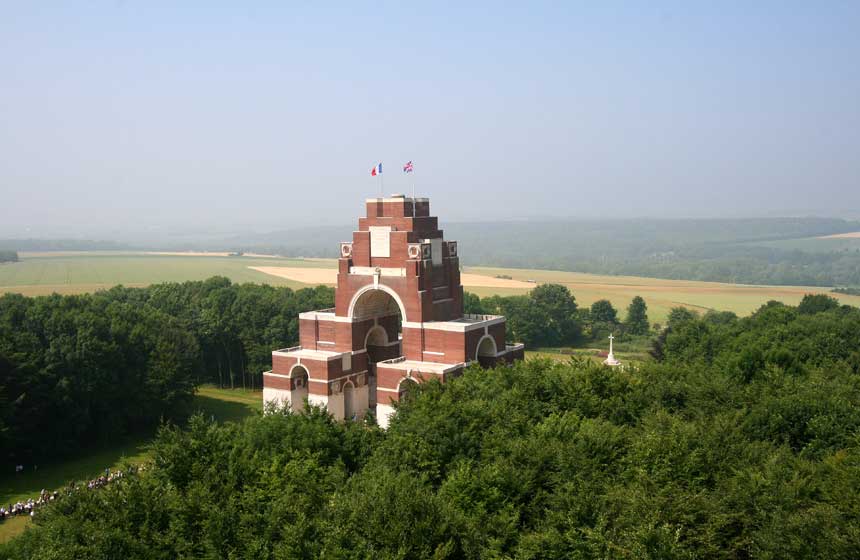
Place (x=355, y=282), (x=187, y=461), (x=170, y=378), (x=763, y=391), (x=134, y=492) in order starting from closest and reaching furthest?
(x=134, y=492) < (x=187, y=461) < (x=763, y=391) < (x=355, y=282) < (x=170, y=378)

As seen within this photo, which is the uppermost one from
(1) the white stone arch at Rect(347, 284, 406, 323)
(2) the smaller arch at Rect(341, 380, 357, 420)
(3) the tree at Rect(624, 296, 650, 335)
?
(1) the white stone arch at Rect(347, 284, 406, 323)

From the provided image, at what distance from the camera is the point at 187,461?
24750 millimetres

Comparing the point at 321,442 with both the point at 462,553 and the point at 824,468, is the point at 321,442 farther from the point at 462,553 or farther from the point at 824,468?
the point at 824,468

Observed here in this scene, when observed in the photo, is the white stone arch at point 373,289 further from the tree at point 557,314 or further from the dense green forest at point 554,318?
the tree at point 557,314

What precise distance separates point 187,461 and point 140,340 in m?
30.0

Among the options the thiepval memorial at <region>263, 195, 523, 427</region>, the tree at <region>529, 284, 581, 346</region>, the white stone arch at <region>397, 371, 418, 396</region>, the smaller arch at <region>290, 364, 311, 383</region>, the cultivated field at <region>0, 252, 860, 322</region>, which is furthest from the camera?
the cultivated field at <region>0, 252, 860, 322</region>

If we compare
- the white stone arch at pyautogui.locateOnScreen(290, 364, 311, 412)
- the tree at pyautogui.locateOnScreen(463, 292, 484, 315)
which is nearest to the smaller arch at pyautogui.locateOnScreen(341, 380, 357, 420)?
the white stone arch at pyautogui.locateOnScreen(290, 364, 311, 412)

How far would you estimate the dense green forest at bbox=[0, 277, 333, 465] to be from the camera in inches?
1692

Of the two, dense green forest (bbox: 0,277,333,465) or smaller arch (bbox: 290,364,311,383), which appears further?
dense green forest (bbox: 0,277,333,465)

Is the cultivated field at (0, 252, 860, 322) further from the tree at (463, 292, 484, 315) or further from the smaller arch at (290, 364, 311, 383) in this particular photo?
the smaller arch at (290, 364, 311, 383)

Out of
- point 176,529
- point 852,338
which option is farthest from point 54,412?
point 852,338

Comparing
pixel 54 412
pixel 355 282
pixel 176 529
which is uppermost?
pixel 355 282

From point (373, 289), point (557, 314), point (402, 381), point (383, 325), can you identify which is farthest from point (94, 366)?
point (557, 314)

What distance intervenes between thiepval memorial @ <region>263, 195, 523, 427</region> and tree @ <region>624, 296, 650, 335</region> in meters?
53.0
